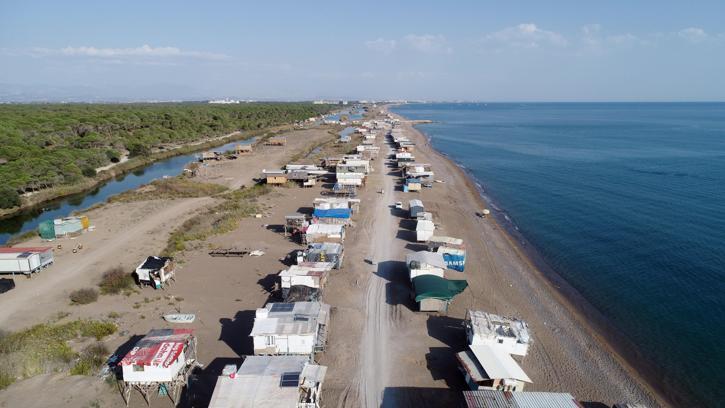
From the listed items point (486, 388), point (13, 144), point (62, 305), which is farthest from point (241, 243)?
point (13, 144)

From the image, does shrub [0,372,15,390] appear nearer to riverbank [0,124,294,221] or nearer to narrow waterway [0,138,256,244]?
narrow waterway [0,138,256,244]

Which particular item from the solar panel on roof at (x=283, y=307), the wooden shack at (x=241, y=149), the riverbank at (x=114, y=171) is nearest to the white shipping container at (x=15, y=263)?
the solar panel on roof at (x=283, y=307)

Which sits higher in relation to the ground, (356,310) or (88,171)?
(88,171)

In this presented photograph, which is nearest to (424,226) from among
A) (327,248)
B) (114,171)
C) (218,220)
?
(327,248)

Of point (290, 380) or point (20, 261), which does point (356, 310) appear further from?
point (20, 261)

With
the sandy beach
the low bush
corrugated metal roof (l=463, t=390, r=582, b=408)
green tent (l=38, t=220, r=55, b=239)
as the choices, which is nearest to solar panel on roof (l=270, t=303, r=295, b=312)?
the sandy beach

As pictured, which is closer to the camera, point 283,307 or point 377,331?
point 283,307

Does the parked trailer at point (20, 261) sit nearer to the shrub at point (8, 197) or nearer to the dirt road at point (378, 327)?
the dirt road at point (378, 327)

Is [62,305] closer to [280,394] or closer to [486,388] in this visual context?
[280,394]

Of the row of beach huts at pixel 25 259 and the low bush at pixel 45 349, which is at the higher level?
the row of beach huts at pixel 25 259
